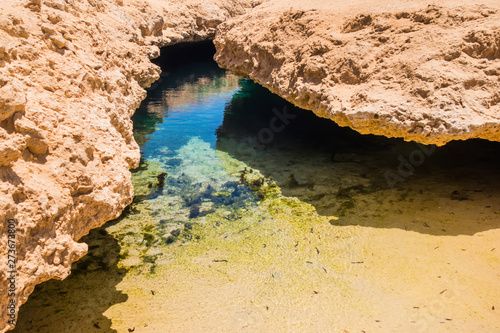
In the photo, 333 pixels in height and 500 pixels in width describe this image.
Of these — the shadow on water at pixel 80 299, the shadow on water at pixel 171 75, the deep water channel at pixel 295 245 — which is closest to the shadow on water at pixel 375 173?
the deep water channel at pixel 295 245

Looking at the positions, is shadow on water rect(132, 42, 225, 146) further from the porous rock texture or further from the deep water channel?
the porous rock texture

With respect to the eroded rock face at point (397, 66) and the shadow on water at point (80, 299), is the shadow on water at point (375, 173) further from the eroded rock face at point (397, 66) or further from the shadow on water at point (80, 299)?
the shadow on water at point (80, 299)

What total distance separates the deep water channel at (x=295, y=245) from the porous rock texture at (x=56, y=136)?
118cm

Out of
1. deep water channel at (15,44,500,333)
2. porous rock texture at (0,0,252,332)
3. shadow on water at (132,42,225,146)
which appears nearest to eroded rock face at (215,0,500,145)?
deep water channel at (15,44,500,333)

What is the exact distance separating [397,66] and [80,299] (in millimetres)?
4814

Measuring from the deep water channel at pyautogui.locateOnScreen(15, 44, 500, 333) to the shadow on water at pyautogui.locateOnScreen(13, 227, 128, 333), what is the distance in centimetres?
1

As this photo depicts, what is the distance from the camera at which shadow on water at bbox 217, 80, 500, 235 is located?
519 centimetres

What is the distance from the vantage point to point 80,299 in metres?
3.93

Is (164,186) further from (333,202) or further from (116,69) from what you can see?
(333,202)

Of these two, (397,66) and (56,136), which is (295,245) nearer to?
(397,66)

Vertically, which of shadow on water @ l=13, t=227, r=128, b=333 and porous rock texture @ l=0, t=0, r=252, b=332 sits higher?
porous rock texture @ l=0, t=0, r=252, b=332

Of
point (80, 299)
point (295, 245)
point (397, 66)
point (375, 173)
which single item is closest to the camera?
point (80, 299)

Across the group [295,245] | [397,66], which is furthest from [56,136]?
[397,66]

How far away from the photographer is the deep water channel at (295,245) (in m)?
3.71
